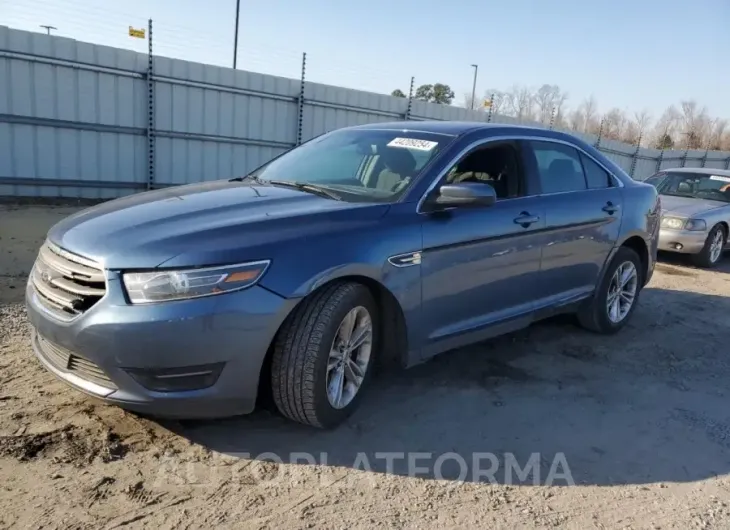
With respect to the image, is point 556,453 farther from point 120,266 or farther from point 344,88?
point 344,88

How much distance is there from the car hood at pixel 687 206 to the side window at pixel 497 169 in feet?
19.4

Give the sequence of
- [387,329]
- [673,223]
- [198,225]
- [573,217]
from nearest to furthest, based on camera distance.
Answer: [198,225]
[387,329]
[573,217]
[673,223]

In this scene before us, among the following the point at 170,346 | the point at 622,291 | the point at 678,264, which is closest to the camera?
the point at 170,346

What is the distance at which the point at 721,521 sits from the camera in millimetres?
2789

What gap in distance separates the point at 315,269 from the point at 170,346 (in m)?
0.75

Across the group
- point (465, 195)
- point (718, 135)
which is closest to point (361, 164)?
point (465, 195)

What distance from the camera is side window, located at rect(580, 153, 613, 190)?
198 inches

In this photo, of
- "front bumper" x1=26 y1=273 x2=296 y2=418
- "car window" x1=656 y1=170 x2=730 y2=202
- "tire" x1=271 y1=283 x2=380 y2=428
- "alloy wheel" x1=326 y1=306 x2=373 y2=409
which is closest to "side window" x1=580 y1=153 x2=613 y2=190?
"alloy wheel" x1=326 y1=306 x2=373 y2=409

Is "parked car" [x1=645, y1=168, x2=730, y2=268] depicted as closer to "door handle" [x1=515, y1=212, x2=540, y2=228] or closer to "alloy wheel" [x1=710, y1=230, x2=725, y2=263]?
"alloy wheel" [x1=710, y1=230, x2=725, y2=263]

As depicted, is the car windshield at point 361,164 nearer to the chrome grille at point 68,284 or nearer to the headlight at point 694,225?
the chrome grille at point 68,284

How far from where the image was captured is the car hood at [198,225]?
2.75 m

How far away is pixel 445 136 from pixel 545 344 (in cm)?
202

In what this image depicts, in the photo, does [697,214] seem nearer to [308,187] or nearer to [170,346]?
[308,187]

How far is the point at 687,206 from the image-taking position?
9367 mm
